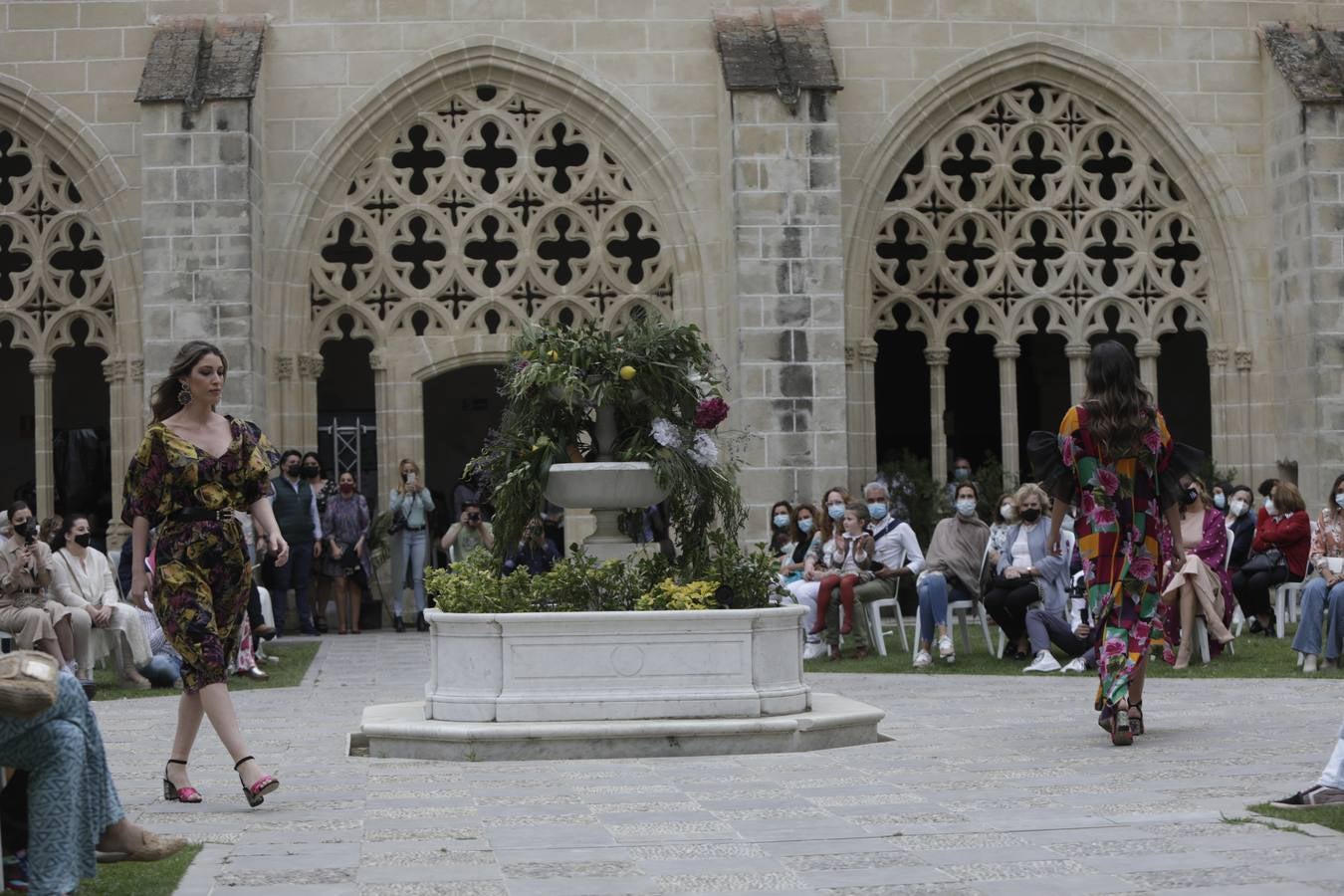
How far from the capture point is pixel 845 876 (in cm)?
532

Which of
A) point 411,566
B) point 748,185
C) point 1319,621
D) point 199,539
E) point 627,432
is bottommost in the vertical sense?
point 1319,621

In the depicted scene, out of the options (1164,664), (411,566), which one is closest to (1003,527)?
(1164,664)

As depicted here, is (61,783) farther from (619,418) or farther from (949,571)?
(949,571)

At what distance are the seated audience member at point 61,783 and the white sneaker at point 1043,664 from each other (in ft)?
26.6

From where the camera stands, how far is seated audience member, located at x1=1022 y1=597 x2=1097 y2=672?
12484mm

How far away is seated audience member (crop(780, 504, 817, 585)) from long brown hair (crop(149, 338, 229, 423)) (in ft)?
26.4

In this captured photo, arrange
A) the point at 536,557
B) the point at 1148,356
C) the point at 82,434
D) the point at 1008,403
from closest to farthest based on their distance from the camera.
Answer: the point at 536,557, the point at 1008,403, the point at 1148,356, the point at 82,434

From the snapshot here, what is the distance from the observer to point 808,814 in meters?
6.45

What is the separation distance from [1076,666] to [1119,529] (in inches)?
165

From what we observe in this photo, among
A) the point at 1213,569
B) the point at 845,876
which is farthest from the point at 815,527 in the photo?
the point at 845,876

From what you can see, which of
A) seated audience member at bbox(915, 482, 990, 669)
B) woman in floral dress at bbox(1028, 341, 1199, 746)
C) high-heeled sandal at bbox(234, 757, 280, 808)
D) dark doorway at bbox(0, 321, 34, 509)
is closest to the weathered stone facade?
seated audience member at bbox(915, 482, 990, 669)

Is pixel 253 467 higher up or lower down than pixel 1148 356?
lower down

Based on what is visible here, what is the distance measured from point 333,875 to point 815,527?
1003 cm

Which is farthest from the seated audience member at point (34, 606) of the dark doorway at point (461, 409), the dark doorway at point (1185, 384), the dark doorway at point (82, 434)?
the dark doorway at point (1185, 384)
